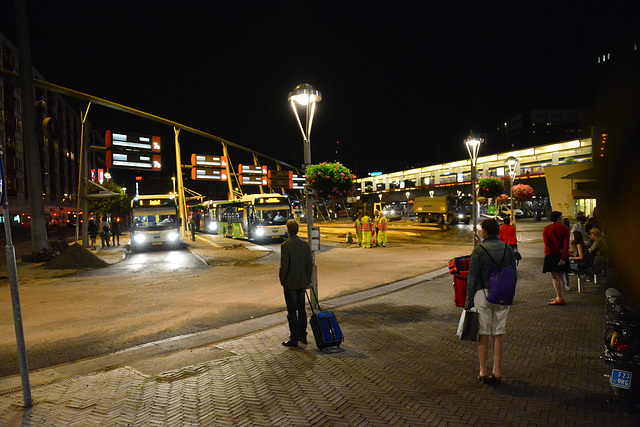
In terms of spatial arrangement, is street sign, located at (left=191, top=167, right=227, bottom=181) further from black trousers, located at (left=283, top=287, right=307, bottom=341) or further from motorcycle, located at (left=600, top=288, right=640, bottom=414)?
motorcycle, located at (left=600, top=288, right=640, bottom=414)

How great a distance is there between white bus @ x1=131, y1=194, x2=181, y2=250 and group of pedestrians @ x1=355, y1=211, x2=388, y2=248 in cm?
1083

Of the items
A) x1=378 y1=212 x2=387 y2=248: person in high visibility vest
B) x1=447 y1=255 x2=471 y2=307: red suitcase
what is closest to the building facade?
x1=378 y1=212 x2=387 y2=248: person in high visibility vest

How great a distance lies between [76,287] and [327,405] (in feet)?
33.6

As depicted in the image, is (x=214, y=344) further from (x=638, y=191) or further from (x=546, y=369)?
(x=638, y=191)

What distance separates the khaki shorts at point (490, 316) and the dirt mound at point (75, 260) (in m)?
15.3

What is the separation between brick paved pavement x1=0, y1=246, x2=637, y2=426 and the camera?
3.75 m

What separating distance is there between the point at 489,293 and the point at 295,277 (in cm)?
257

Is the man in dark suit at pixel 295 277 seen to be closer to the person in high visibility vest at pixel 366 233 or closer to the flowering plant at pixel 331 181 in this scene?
the flowering plant at pixel 331 181

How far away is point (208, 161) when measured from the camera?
3052 cm

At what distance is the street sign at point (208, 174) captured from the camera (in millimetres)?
28858

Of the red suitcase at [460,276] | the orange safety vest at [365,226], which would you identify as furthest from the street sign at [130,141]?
the red suitcase at [460,276]

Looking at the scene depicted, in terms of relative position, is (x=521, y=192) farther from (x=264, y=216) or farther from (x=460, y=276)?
(x=460, y=276)

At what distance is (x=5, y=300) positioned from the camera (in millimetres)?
9750

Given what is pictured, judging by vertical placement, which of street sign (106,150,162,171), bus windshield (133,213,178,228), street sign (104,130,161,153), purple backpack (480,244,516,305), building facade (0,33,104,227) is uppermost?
building facade (0,33,104,227)
